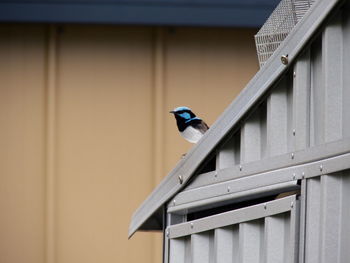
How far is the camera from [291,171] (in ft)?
9.86

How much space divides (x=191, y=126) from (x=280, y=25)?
290cm

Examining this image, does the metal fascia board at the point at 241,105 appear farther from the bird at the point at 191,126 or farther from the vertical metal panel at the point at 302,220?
the bird at the point at 191,126

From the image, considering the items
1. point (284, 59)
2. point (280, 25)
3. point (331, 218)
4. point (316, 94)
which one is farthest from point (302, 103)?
point (280, 25)

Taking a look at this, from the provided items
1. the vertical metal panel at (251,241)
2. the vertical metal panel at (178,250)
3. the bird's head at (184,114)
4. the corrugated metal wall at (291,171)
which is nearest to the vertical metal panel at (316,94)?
the corrugated metal wall at (291,171)

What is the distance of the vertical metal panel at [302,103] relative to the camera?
9.80ft

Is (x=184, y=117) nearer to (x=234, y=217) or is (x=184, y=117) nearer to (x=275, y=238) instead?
(x=234, y=217)

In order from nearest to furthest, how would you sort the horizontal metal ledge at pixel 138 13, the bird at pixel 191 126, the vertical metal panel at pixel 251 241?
the vertical metal panel at pixel 251 241, the bird at pixel 191 126, the horizontal metal ledge at pixel 138 13

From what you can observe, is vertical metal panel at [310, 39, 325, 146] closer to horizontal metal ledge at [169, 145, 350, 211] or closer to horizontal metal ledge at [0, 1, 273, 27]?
horizontal metal ledge at [169, 145, 350, 211]

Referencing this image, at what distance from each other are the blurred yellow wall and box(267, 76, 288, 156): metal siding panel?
4237 mm

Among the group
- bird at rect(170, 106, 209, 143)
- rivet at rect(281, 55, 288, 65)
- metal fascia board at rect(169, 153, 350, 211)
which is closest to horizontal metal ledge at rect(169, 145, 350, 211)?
metal fascia board at rect(169, 153, 350, 211)

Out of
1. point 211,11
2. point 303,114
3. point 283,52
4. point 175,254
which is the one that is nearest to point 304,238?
point 303,114

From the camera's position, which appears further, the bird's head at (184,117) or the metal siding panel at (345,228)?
the bird's head at (184,117)

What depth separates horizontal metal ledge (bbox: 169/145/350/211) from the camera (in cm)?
279

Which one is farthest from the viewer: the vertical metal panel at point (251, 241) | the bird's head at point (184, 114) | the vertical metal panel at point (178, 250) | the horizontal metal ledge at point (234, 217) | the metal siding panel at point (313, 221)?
the bird's head at point (184, 114)
